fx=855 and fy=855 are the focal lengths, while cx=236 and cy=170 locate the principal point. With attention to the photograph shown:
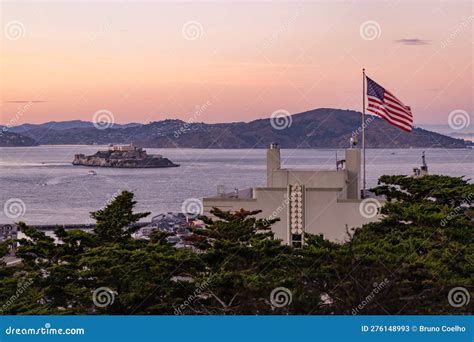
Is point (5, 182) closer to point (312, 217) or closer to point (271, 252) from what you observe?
point (312, 217)

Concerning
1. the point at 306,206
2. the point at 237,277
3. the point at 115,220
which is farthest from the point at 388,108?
the point at 237,277

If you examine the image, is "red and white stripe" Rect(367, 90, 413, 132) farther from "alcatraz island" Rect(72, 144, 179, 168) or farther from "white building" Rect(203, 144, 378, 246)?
"alcatraz island" Rect(72, 144, 179, 168)

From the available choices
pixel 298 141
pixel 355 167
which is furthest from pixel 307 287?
pixel 298 141

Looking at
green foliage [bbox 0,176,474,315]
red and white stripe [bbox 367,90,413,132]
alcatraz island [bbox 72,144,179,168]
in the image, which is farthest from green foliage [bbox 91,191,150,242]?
alcatraz island [bbox 72,144,179,168]

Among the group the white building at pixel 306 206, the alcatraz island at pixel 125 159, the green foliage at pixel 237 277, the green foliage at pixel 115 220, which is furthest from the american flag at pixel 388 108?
the alcatraz island at pixel 125 159

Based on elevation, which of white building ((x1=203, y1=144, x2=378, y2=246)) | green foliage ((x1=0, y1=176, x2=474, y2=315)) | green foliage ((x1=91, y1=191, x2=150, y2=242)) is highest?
white building ((x1=203, y1=144, x2=378, y2=246))

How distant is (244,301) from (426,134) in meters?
97.0

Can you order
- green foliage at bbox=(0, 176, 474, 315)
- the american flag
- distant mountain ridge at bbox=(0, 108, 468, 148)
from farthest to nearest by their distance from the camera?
1. distant mountain ridge at bbox=(0, 108, 468, 148)
2. the american flag
3. green foliage at bbox=(0, 176, 474, 315)

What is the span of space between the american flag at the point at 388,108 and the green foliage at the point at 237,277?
7155mm

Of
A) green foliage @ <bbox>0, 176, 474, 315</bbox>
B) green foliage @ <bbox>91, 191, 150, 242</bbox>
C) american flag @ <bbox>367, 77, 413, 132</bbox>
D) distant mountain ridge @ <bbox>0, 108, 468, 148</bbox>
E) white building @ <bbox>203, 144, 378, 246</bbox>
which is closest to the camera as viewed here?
green foliage @ <bbox>0, 176, 474, 315</bbox>

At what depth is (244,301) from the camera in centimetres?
1262

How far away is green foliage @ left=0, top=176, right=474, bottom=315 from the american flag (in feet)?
23.5

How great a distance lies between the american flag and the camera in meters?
23.2

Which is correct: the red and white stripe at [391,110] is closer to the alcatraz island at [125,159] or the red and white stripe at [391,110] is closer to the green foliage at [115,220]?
the green foliage at [115,220]
